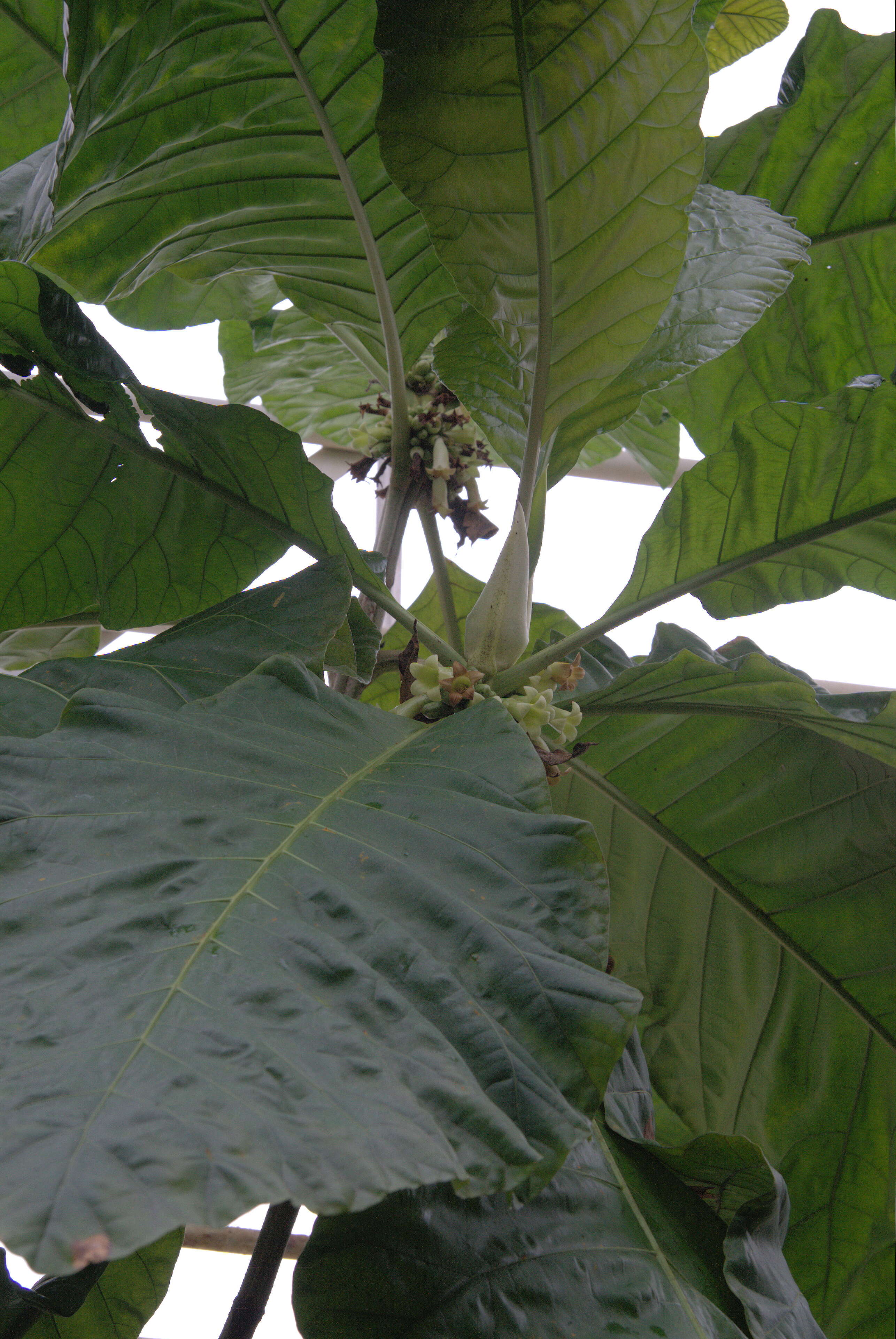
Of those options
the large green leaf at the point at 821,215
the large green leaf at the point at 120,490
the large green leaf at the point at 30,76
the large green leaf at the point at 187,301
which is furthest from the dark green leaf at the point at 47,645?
the large green leaf at the point at 821,215

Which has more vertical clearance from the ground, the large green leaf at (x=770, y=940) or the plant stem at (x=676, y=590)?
the plant stem at (x=676, y=590)

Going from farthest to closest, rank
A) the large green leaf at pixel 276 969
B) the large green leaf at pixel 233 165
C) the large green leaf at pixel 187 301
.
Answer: the large green leaf at pixel 187 301
the large green leaf at pixel 233 165
the large green leaf at pixel 276 969

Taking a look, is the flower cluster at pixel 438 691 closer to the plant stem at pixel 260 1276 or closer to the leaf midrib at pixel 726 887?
the leaf midrib at pixel 726 887

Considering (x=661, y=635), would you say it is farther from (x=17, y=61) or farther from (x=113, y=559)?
(x=17, y=61)

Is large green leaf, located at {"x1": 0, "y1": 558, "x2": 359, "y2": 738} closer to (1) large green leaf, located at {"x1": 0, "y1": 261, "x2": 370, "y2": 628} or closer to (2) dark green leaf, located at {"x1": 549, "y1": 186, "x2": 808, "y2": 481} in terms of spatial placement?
(1) large green leaf, located at {"x1": 0, "y1": 261, "x2": 370, "y2": 628}

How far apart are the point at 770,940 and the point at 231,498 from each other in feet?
2.02

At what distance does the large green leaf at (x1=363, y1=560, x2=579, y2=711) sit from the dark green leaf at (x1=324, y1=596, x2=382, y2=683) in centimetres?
27

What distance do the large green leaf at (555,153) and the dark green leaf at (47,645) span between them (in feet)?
2.12

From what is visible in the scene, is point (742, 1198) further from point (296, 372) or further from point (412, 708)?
point (296, 372)

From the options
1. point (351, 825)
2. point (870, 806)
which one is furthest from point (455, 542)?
point (351, 825)

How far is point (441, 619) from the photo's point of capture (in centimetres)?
116

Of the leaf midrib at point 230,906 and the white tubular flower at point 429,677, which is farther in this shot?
the white tubular flower at point 429,677

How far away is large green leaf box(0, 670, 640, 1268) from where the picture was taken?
0.26m

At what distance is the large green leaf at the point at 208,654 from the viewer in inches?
22.9
